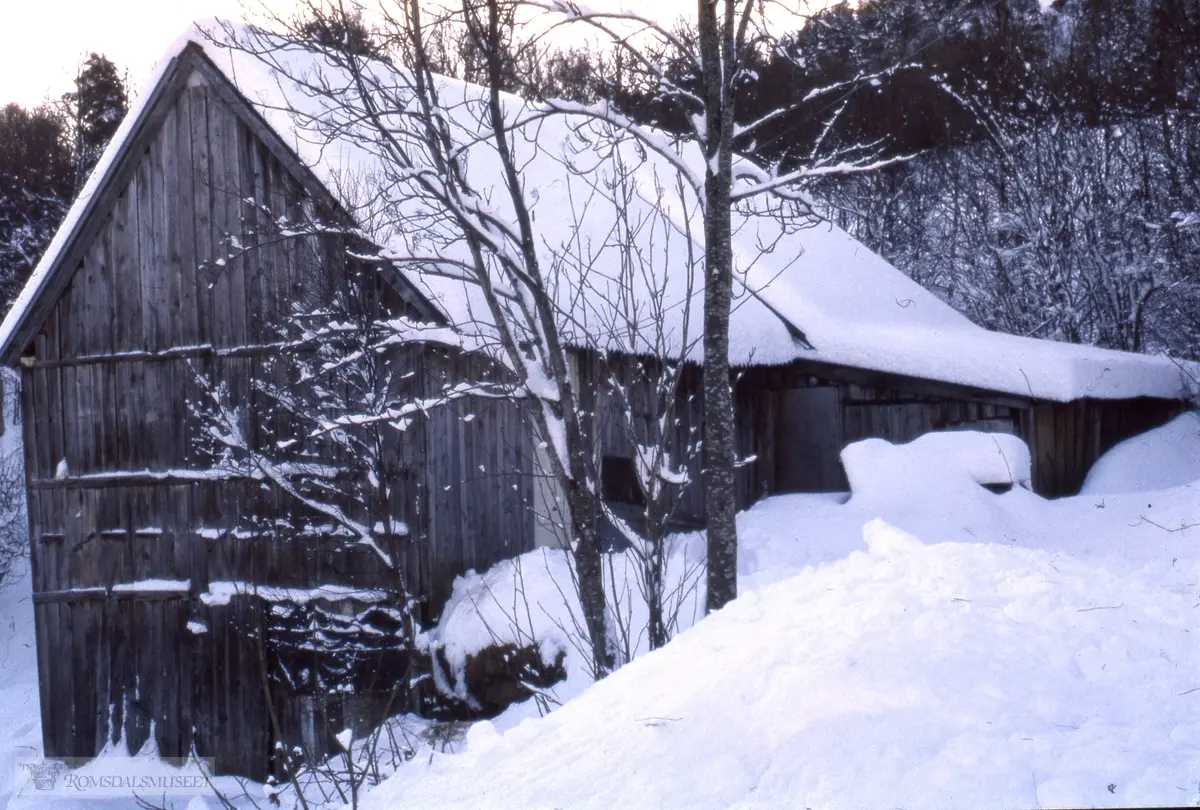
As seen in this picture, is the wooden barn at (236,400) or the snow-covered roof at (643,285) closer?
the snow-covered roof at (643,285)

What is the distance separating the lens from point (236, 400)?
10.2 metres

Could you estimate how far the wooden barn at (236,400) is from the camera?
31.8 ft

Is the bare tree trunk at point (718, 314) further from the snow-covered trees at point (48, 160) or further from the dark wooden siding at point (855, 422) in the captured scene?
the snow-covered trees at point (48, 160)

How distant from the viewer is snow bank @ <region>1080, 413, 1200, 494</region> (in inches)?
408

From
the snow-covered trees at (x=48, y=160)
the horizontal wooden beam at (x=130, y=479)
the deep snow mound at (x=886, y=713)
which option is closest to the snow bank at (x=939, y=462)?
the deep snow mound at (x=886, y=713)

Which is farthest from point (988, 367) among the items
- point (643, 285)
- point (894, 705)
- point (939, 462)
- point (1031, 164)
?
point (1031, 164)

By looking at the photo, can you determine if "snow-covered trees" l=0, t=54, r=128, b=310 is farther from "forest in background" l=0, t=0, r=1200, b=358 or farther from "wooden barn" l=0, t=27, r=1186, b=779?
"wooden barn" l=0, t=27, r=1186, b=779

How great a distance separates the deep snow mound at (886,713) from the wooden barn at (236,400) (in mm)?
5241

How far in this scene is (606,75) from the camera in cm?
721

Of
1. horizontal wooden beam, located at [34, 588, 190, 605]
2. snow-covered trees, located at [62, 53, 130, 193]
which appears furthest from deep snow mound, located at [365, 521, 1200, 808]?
snow-covered trees, located at [62, 53, 130, 193]
